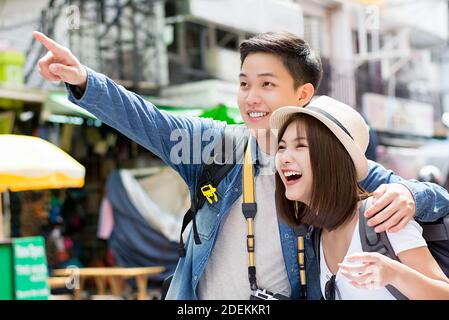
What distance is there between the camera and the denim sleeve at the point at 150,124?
7.11 feet

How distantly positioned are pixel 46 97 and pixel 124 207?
1848 mm

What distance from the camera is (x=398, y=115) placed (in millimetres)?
15555

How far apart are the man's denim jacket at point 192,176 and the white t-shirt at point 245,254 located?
0.04 meters

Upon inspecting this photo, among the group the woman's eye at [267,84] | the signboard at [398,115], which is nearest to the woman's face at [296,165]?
the woman's eye at [267,84]

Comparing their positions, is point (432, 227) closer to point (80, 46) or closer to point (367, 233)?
point (367, 233)

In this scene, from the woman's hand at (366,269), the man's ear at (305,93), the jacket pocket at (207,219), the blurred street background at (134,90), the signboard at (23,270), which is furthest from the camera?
the blurred street background at (134,90)

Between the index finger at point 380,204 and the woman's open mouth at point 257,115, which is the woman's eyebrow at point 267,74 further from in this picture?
the index finger at point 380,204

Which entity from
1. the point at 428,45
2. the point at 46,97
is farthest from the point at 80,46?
the point at 428,45

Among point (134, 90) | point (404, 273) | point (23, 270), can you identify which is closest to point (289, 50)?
point (404, 273)

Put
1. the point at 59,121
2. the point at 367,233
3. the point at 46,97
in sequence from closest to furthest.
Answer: the point at 367,233, the point at 46,97, the point at 59,121

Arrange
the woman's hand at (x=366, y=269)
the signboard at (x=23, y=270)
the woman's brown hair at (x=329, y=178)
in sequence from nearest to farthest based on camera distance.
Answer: the woman's hand at (x=366, y=269), the woman's brown hair at (x=329, y=178), the signboard at (x=23, y=270)

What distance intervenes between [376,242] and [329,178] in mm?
247

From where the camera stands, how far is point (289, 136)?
216 cm

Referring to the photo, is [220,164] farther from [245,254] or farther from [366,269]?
[366,269]
